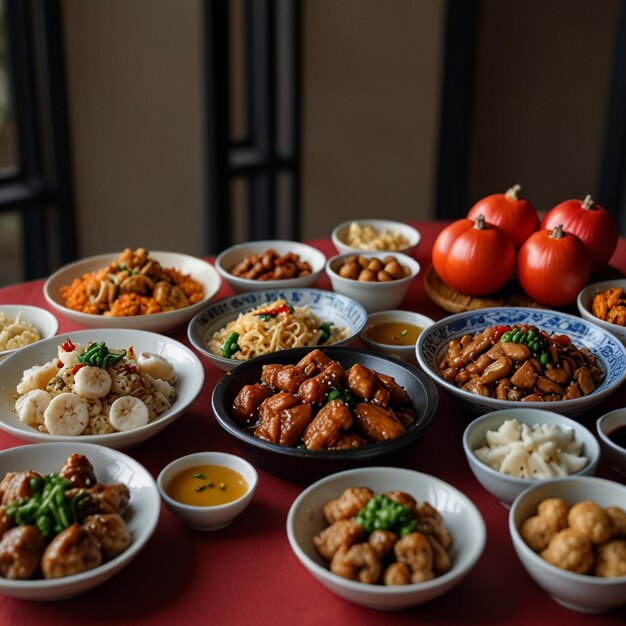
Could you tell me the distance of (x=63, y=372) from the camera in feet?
6.31

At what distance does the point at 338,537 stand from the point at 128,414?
2.08ft

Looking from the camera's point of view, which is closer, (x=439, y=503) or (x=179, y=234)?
(x=439, y=503)

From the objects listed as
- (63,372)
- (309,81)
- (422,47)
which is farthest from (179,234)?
(63,372)

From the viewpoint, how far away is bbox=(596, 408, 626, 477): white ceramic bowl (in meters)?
1.76

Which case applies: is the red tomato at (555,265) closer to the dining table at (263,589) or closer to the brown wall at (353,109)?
the dining table at (263,589)

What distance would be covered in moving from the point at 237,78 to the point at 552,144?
8.75 feet

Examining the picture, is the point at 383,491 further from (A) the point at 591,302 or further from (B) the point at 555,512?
(A) the point at 591,302

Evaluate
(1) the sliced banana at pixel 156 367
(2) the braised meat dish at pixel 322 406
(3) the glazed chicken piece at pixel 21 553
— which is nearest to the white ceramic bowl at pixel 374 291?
(2) the braised meat dish at pixel 322 406

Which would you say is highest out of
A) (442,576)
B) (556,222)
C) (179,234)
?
(556,222)

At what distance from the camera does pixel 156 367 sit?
204cm

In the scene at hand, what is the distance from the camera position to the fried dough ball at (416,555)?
1376mm

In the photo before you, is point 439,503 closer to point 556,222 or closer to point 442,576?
point 442,576

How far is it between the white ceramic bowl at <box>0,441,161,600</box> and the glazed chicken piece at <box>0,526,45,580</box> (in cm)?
2

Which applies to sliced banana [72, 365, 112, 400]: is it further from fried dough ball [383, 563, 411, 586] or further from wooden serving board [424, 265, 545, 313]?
wooden serving board [424, 265, 545, 313]
